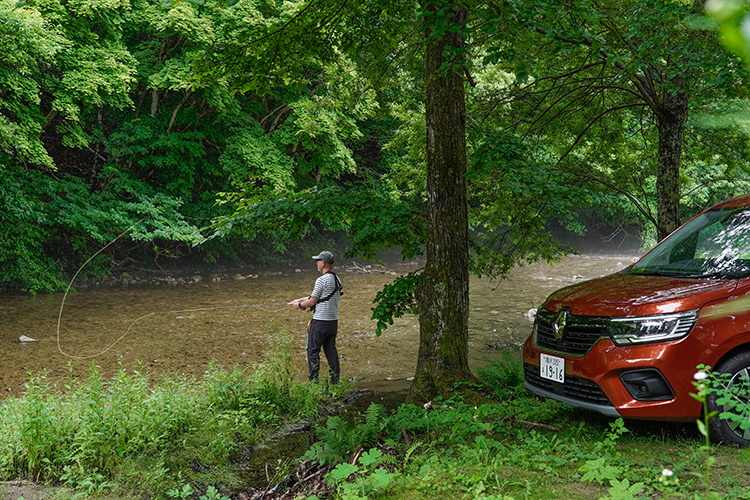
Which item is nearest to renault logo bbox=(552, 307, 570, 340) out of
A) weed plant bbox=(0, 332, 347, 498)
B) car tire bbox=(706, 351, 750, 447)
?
car tire bbox=(706, 351, 750, 447)

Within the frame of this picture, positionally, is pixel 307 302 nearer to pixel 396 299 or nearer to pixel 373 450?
pixel 396 299

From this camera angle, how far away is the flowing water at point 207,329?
9680mm

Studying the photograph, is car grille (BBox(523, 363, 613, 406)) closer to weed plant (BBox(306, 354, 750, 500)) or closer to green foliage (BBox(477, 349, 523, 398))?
weed plant (BBox(306, 354, 750, 500))

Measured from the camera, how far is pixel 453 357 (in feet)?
20.5

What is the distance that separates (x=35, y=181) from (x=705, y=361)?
1835cm

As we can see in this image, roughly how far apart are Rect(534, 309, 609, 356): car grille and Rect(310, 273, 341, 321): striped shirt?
3.61m

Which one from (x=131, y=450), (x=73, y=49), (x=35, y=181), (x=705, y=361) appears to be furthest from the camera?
(x=35, y=181)

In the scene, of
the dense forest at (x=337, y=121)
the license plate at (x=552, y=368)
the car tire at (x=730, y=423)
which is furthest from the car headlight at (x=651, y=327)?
the dense forest at (x=337, y=121)

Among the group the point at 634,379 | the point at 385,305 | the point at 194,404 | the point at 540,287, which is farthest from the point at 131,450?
the point at 540,287

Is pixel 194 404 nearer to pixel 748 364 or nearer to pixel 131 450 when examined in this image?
pixel 131 450

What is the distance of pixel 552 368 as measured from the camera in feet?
14.8

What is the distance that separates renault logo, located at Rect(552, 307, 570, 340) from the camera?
4453mm

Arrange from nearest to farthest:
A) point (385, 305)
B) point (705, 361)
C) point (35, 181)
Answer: point (705, 361) → point (385, 305) → point (35, 181)

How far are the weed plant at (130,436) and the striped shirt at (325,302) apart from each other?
163 cm
